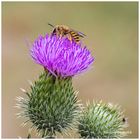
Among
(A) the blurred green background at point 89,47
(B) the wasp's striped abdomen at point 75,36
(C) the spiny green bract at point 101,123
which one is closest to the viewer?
(B) the wasp's striped abdomen at point 75,36

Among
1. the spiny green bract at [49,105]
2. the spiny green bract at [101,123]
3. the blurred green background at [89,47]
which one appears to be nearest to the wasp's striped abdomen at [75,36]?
the spiny green bract at [49,105]

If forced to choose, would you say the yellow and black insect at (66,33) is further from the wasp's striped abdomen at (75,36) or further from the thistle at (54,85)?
the thistle at (54,85)

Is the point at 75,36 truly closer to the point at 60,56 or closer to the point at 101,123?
the point at 60,56

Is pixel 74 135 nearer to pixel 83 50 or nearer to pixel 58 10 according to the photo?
pixel 83 50

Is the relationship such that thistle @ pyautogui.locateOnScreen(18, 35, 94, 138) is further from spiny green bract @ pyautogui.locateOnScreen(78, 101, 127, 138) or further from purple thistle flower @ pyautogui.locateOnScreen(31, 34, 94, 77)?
spiny green bract @ pyautogui.locateOnScreen(78, 101, 127, 138)

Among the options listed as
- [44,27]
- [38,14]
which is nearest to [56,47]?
[44,27]

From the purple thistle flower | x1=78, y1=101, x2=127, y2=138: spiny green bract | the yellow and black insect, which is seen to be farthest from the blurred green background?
the purple thistle flower
